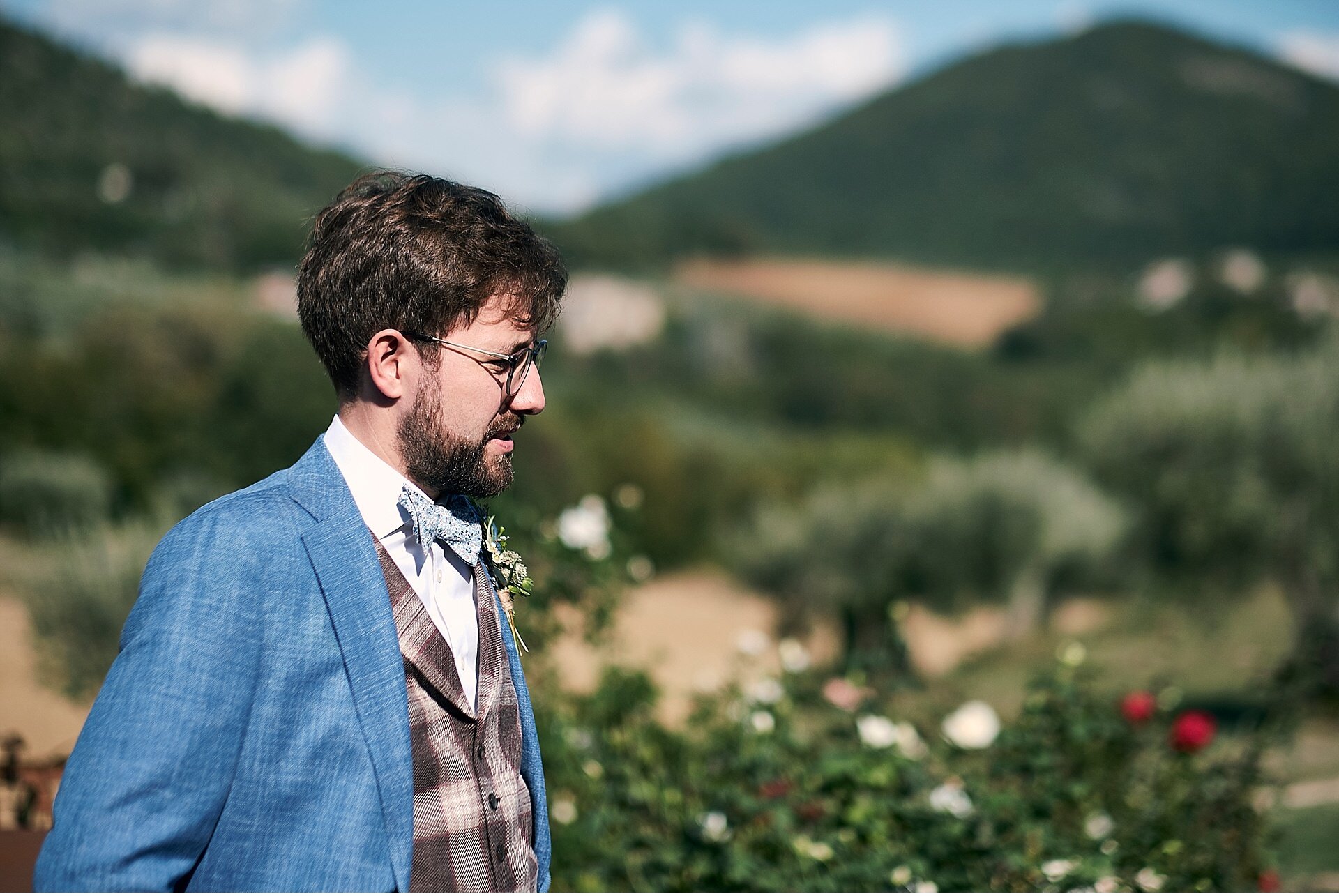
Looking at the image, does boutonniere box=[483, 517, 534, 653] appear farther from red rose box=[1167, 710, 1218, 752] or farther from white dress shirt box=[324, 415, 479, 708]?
red rose box=[1167, 710, 1218, 752]

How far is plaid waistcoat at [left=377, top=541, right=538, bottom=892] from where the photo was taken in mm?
1260

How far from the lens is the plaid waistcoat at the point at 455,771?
1.26m

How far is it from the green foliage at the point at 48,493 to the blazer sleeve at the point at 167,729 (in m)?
8.12

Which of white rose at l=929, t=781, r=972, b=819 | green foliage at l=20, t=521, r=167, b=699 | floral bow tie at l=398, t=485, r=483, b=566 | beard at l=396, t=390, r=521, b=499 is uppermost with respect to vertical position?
beard at l=396, t=390, r=521, b=499

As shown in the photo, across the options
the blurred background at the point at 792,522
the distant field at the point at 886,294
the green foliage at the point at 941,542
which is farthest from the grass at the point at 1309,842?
the distant field at the point at 886,294

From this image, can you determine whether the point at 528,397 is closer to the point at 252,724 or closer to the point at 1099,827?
the point at 252,724

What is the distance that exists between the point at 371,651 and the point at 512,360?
432 millimetres

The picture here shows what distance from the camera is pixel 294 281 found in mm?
1438

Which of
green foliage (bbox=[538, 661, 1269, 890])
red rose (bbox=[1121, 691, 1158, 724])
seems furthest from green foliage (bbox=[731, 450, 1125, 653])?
green foliage (bbox=[538, 661, 1269, 890])

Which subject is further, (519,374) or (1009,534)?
(1009,534)

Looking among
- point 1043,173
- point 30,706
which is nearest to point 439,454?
point 30,706

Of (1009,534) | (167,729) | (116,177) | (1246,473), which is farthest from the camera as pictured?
(116,177)

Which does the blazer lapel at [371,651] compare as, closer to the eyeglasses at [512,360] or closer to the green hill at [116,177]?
the eyeglasses at [512,360]

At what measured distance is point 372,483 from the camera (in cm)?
133
